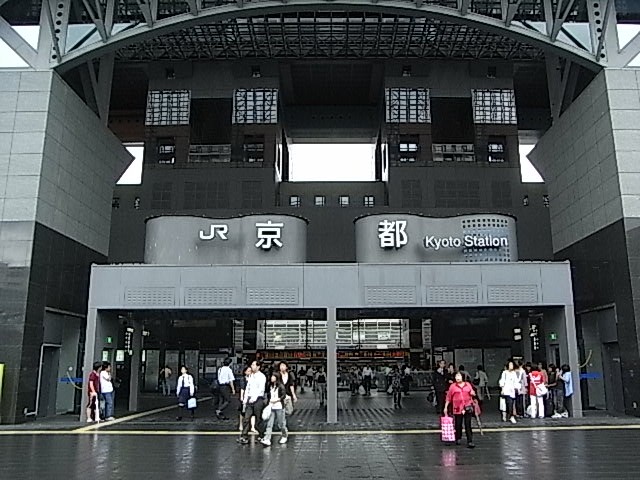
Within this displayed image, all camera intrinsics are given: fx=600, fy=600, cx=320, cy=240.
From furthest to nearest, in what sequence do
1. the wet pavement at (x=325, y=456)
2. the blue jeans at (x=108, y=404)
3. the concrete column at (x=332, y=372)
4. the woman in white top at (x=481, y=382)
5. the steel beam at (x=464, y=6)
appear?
1. the woman in white top at (x=481, y=382)
2. the steel beam at (x=464, y=6)
3. the blue jeans at (x=108, y=404)
4. the concrete column at (x=332, y=372)
5. the wet pavement at (x=325, y=456)

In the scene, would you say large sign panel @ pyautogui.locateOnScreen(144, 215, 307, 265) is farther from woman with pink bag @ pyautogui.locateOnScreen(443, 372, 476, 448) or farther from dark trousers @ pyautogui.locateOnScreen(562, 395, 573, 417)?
dark trousers @ pyautogui.locateOnScreen(562, 395, 573, 417)

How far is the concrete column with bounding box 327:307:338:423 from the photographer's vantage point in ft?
52.8

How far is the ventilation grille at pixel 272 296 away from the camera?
17.0 m

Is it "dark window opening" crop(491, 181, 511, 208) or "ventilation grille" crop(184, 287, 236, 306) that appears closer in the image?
"ventilation grille" crop(184, 287, 236, 306)

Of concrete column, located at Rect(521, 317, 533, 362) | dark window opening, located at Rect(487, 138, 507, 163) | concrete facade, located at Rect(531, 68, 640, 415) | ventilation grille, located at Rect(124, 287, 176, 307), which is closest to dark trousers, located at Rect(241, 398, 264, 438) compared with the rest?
ventilation grille, located at Rect(124, 287, 176, 307)

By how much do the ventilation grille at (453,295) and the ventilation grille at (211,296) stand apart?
565 centimetres

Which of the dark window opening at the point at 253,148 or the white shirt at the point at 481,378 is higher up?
the dark window opening at the point at 253,148

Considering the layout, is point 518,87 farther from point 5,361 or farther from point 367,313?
point 5,361

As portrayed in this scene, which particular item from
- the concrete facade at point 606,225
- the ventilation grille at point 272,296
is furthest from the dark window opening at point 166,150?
the concrete facade at point 606,225

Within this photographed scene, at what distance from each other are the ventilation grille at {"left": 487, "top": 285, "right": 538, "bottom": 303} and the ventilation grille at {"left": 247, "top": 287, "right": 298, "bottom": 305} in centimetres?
561

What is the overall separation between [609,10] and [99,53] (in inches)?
666

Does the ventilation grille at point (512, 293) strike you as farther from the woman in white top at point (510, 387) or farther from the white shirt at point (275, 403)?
the white shirt at point (275, 403)

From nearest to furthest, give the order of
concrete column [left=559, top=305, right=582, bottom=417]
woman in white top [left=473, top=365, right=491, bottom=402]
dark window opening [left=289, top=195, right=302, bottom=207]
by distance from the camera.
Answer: concrete column [left=559, top=305, right=582, bottom=417]
woman in white top [left=473, top=365, right=491, bottom=402]
dark window opening [left=289, top=195, right=302, bottom=207]

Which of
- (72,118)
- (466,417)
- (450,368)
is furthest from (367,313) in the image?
(72,118)
